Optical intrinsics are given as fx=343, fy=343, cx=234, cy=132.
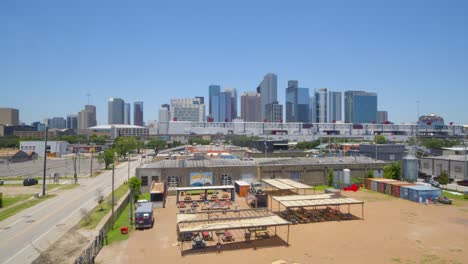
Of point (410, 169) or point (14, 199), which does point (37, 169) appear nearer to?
point (14, 199)

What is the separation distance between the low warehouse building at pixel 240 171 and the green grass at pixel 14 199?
40.8 ft

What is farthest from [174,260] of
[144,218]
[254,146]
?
[254,146]

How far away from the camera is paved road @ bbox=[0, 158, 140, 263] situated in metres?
20.6

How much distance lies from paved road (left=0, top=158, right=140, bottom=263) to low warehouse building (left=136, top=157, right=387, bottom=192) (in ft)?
22.7

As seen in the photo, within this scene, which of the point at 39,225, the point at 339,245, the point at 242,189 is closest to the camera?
the point at 339,245

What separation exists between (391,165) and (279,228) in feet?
95.1

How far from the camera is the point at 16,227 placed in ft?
85.3

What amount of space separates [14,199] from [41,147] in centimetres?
Answer: 7586

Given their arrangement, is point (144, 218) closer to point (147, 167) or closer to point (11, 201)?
point (147, 167)

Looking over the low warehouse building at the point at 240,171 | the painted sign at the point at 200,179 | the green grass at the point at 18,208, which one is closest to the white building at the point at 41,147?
the green grass at the point at 18,208

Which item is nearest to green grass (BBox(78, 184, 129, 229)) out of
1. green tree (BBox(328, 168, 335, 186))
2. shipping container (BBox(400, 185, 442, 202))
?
green tree (BBox(328, 168, 335, 186))

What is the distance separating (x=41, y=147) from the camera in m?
105

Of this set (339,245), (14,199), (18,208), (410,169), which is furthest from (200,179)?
(410,169)

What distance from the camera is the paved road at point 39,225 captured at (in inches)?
811
